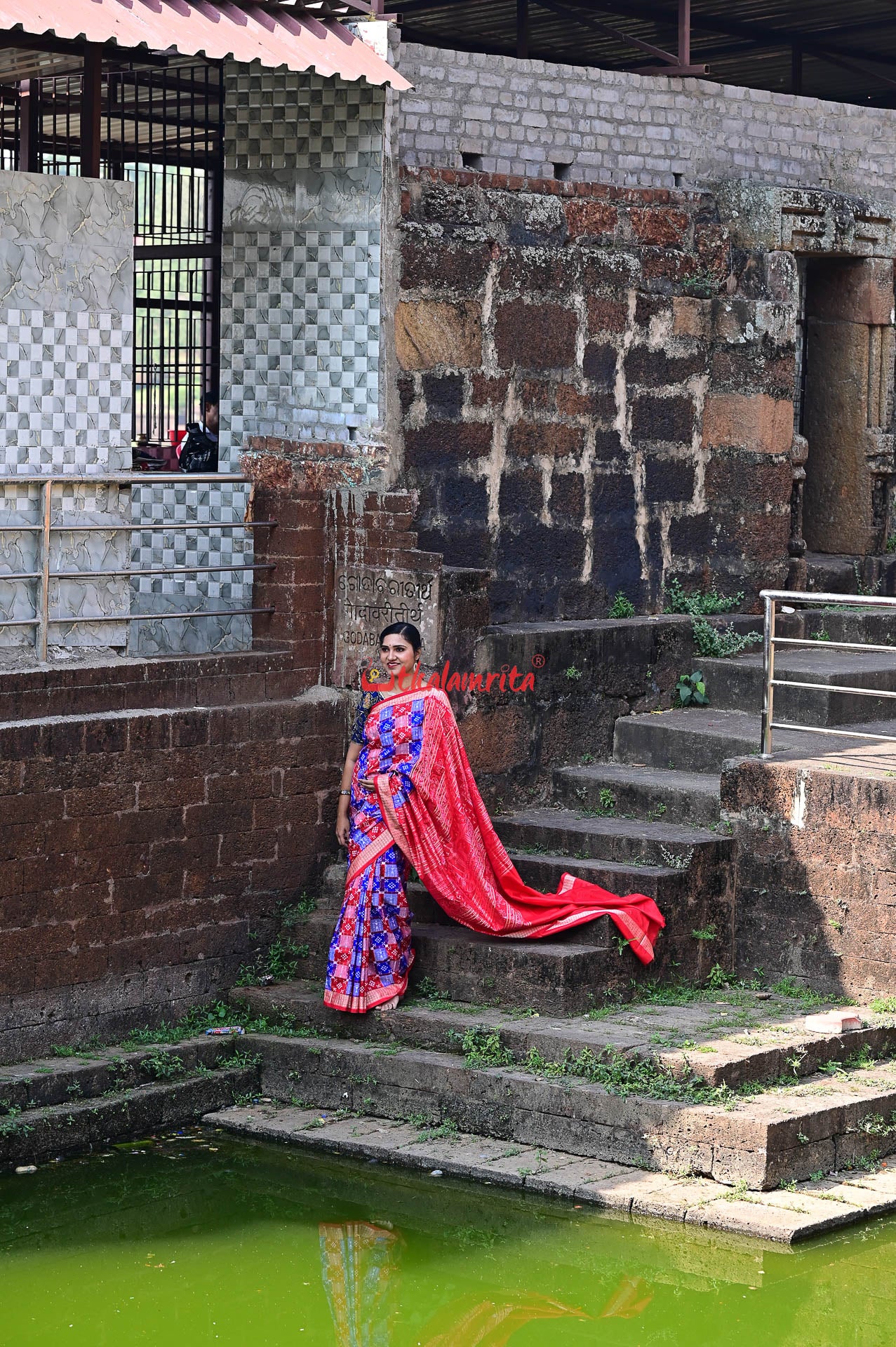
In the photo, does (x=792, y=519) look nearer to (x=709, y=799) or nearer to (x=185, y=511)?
(x=709, y=799)

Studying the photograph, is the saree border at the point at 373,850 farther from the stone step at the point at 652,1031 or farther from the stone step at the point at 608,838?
the stone step at the point at 608,838

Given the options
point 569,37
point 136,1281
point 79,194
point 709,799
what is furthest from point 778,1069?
point 569,37

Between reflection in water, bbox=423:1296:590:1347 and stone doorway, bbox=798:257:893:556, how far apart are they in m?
5.67

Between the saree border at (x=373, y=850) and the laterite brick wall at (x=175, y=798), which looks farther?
the saree border at (x=373, y=850)

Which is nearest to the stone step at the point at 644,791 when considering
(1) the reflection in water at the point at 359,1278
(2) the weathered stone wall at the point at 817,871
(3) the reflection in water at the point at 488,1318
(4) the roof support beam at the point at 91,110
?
(2) the weathered stone wall at the point at 817,871

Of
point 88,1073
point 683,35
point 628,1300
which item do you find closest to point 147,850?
point 88,1073

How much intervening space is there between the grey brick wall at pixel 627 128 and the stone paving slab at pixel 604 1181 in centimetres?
399

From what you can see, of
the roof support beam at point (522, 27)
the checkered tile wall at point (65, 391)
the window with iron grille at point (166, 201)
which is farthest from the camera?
the roof support beam at point (522, 27)

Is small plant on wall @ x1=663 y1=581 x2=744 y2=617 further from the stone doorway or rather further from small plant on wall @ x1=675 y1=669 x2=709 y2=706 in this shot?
the stone doorway

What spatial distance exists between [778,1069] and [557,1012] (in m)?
0.85

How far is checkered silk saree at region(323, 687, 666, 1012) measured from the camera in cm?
745

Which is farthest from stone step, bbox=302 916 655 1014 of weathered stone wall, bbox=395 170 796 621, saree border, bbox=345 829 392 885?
weathered stone wall, bbox=395 170 796 621

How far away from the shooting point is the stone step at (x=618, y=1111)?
6.39m

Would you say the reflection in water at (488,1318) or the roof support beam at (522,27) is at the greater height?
the roof support beam at (522,27)
